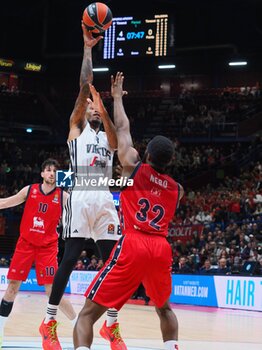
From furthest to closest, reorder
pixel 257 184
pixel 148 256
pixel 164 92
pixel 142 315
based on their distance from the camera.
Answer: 1. pixel 164 92
2. pixel 257 184
3. pixel 142 315
4. pixel 148 256

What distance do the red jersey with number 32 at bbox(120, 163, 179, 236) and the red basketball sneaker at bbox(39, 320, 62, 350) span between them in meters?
1.55

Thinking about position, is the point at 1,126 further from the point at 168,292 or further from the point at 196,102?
the point at 168,292

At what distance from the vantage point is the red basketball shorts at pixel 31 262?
704 centimetres

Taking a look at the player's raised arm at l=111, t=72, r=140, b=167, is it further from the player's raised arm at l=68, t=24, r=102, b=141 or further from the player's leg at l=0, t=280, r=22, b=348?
the player's leg at l=0, t=280, r=22, b=348

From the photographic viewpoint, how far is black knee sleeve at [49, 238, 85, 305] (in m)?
6.05

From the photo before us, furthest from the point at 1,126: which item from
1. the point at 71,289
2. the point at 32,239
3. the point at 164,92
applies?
the point at 32,239

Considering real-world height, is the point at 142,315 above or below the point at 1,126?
below

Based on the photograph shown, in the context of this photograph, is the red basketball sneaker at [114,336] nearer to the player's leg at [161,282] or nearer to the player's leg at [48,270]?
the player's leg at [161,282]

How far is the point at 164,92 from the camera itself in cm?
3256

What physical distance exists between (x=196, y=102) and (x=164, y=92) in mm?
3308

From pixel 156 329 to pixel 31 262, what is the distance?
311cm

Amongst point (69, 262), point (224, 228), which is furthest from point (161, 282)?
point (224, 228)

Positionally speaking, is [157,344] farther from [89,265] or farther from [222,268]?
[89,265]

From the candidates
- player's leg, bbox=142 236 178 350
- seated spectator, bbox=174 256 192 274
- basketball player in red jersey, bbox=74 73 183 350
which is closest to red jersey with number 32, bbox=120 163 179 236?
basketball player in red jersey, bbox=74 73 183 350
